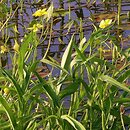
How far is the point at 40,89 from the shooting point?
1777 mm

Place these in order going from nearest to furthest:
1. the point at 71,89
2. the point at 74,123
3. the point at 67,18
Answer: the point at 74,123 → the point at 71,89 → the point at 67,18

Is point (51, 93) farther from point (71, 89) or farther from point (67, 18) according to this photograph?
point (67, 18)

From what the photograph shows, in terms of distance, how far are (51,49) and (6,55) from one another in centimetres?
32

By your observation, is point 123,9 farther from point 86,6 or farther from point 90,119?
point 90,119

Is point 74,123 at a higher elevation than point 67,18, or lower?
lower

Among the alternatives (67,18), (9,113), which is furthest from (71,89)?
(67,18)

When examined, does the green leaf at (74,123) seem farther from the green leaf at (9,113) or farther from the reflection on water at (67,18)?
the reflection on water at (67,18)

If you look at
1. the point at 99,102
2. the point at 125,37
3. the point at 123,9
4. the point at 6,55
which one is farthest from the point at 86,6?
the point at 99,102

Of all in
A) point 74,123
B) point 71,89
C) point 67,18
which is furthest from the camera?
point 67,18

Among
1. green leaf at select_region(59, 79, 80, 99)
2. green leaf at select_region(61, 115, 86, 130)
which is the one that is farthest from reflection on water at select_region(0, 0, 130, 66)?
green leaf at select_region(61, 115, 86, 130)

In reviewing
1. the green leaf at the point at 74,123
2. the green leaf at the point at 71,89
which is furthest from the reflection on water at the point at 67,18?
the green leaf at the point at 74,123

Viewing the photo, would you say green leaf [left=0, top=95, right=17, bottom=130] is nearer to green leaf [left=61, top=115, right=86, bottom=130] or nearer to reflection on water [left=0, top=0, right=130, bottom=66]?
green leaf [left=61, top=115, right=86, bottom=130]

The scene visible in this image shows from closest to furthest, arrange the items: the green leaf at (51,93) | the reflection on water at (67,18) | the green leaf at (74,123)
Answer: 1. the green leaf at (74,123)
2. the green leaf at (51,93)
3. the reflection on water at (67,18)

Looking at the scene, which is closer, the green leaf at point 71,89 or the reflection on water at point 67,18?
the green leaf at point 71,89
